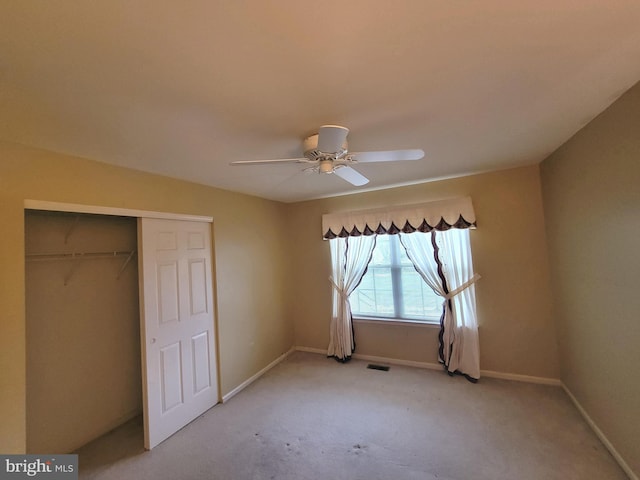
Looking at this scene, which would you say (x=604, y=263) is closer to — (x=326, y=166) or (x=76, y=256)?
(x=326, y=166)

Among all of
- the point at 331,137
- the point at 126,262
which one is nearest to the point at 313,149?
the point at 331,137

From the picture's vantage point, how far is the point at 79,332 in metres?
2.25

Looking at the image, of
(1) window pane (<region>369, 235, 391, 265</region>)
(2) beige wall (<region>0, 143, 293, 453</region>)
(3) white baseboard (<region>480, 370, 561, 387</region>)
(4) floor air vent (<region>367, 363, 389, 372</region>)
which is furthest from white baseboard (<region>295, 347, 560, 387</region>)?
(1) window pane (<region>369, 235, 391, 265</region>)

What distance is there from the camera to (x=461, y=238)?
3.15 meters

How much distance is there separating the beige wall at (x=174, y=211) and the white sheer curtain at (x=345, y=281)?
81cm

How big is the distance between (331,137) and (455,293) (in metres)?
2.68

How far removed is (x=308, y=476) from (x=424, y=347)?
2.13 metres

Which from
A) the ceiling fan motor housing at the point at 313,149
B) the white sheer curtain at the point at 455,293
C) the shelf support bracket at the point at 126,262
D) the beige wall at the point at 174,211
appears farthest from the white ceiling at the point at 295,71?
the white sheer curtain at the point at 455,293

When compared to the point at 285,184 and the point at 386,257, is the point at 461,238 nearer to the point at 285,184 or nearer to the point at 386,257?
the point at 386,257

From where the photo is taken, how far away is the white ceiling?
88 centimetres

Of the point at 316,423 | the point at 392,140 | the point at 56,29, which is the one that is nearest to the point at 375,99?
the point at 392,140

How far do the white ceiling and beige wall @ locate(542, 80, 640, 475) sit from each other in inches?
10.2

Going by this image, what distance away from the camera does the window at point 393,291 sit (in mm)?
3465

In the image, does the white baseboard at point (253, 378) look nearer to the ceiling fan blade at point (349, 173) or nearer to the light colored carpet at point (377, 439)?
the light colored carpet at point (377, 439)
